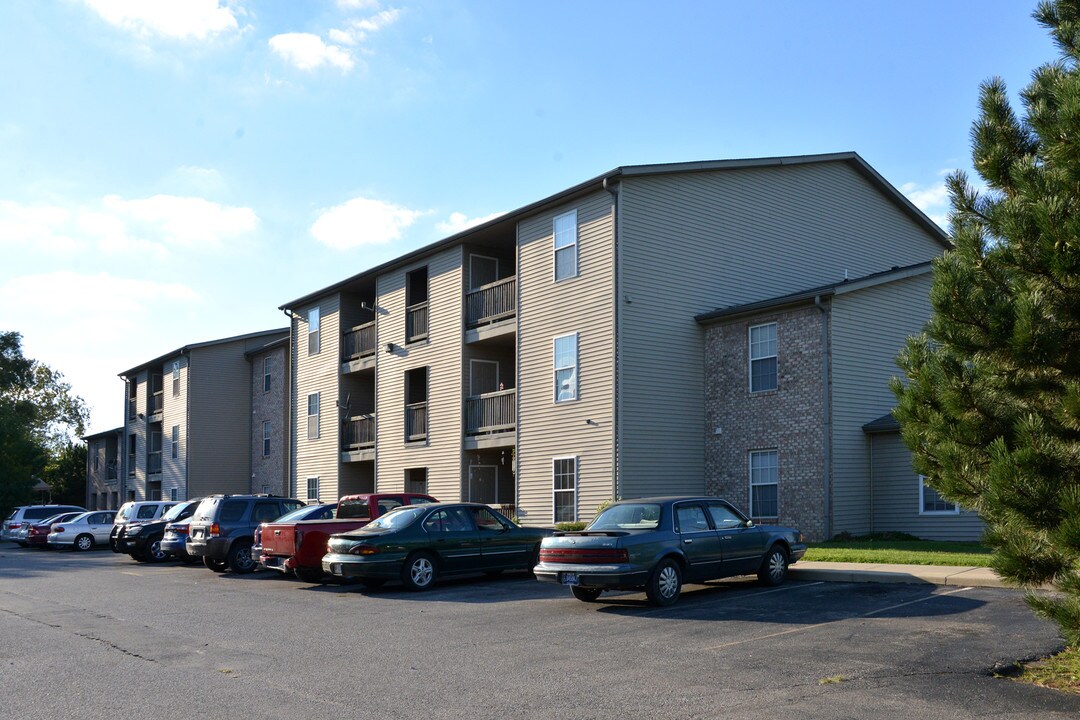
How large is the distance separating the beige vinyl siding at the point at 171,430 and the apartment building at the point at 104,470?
28.0 feet

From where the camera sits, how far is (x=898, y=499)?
22.1 m

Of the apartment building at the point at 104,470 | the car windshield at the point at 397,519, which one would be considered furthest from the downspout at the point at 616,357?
the apartment building at the point at 104,470

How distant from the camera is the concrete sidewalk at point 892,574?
1402 cm

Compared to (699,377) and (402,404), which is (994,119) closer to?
(699,377)

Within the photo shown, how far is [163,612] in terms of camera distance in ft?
46.6

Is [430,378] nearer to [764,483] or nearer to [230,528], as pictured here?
[230,528]

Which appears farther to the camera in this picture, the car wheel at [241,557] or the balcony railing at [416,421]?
the balcony railing at [416,421]

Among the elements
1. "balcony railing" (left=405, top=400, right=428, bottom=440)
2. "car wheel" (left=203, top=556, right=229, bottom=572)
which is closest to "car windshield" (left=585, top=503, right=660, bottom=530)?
"car wheel" (left=203, top=556, right=229, bottom=572)

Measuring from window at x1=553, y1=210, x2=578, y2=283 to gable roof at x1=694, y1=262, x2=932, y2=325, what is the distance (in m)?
3.23

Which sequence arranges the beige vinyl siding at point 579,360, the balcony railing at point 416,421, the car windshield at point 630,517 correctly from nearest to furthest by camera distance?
1. the car windshield at point 630,517
2. the beige vinyl siding at point 579,360
3. the balcony railing at point 416,421

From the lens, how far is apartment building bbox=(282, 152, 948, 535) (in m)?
23.3

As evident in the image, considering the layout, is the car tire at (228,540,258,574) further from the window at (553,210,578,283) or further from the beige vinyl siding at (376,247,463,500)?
the window at (553,210,578,283)

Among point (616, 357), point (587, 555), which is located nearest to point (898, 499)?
point (616, 357)

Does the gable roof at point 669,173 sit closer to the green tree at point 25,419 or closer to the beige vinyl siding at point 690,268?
the beige vinyl siding at point 690,268
